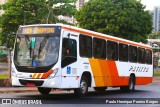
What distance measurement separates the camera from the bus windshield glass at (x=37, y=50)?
612 inches

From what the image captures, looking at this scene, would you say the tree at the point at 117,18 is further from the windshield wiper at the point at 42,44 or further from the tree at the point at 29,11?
the windshield wiper at the point at 42,44

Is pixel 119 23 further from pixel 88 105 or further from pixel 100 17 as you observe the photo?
pixel 88 105

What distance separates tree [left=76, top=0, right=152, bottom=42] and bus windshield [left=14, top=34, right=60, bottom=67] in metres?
26.3

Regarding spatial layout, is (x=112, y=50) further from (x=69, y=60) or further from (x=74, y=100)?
(x=74, y=100)

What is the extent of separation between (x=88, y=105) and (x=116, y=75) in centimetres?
743

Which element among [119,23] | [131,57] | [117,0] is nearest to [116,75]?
[131,57]

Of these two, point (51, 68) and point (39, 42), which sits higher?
point (39, 42)

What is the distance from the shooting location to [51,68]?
50.4ft

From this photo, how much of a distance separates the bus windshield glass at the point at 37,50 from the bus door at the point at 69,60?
15.4 inches

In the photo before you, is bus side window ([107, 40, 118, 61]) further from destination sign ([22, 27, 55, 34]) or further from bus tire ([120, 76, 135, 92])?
destination sign ([22, 27, 55, 34])

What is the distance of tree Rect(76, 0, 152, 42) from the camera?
140 feet

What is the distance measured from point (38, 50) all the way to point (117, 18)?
2771 cm

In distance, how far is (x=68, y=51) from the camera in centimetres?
1614

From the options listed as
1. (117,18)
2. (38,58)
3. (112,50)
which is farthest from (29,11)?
(38,58)
